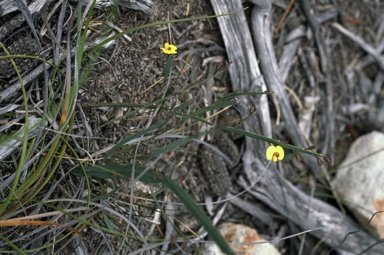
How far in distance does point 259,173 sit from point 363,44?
0.88 m

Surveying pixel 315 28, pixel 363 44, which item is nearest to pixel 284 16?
pixel 315 28

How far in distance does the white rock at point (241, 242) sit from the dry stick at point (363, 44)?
1.00m

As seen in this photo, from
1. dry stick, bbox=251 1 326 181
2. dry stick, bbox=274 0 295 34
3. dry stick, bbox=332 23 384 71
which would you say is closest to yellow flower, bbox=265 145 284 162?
dry stick, bbox=251 1 326 181

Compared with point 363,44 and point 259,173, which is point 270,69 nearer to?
point 259,173

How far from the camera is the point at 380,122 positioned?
224 centimetres

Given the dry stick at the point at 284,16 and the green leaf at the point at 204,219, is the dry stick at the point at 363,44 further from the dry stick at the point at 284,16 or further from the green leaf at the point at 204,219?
the green leaf at the point at 204,219

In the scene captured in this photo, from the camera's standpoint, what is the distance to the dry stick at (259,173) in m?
1.72

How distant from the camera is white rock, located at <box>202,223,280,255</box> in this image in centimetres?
165

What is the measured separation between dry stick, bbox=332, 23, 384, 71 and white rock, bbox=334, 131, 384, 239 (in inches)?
15.4

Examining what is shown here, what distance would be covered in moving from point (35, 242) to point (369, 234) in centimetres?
124

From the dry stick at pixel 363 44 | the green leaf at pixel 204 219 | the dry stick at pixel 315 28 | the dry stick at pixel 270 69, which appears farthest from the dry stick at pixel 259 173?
the green leaf at pixel 204 219

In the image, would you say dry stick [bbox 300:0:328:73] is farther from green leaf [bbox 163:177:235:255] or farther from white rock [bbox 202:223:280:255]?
green leaf [bbox 163:177:235:255]

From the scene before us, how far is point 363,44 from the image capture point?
2.25 metres

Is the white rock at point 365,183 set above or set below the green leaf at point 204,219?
below
